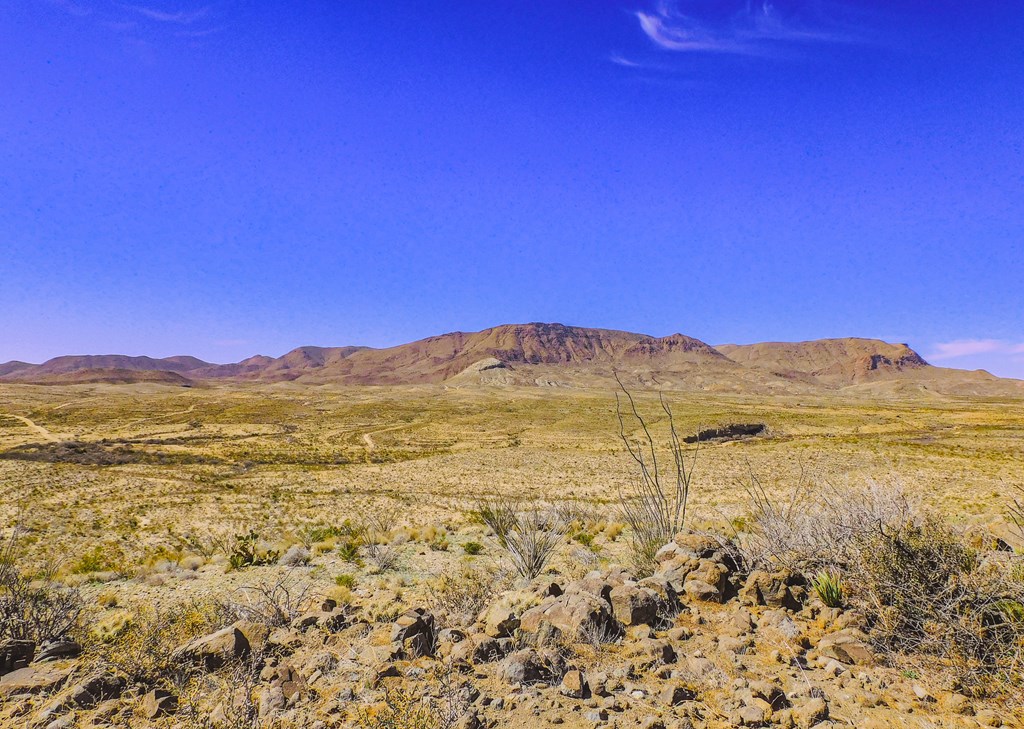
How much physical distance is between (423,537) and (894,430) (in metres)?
59.0

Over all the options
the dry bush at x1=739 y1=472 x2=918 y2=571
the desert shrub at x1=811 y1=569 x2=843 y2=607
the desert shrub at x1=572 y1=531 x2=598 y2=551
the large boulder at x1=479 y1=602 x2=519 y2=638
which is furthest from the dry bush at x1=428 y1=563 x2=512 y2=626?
the desert shrub at x1=572 y1=531 x2=598 y2=551

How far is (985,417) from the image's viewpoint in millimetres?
65625

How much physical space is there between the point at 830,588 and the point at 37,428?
75.6 m

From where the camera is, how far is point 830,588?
215 inches

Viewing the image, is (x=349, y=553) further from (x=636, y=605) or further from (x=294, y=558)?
(x=636, y=605)

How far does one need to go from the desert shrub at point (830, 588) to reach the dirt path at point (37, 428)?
58918mm

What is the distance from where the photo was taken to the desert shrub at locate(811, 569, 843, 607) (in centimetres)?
541

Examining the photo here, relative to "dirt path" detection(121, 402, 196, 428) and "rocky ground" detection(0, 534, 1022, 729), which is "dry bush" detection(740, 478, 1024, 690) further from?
"dirt path" detection(121, 402, 196, 428)

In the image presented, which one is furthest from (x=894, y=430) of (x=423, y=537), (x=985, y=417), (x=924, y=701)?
(x=924, y=701)

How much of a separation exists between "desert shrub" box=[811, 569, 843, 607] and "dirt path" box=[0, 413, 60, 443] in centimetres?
5892

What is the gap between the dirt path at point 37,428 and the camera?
158 feet

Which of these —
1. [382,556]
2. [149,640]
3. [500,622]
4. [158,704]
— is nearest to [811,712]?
[500,622]

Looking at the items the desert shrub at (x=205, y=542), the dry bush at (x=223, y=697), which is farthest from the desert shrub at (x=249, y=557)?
the dry bush at (x=223, y=697)

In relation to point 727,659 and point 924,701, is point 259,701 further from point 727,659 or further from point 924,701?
point 924,701
